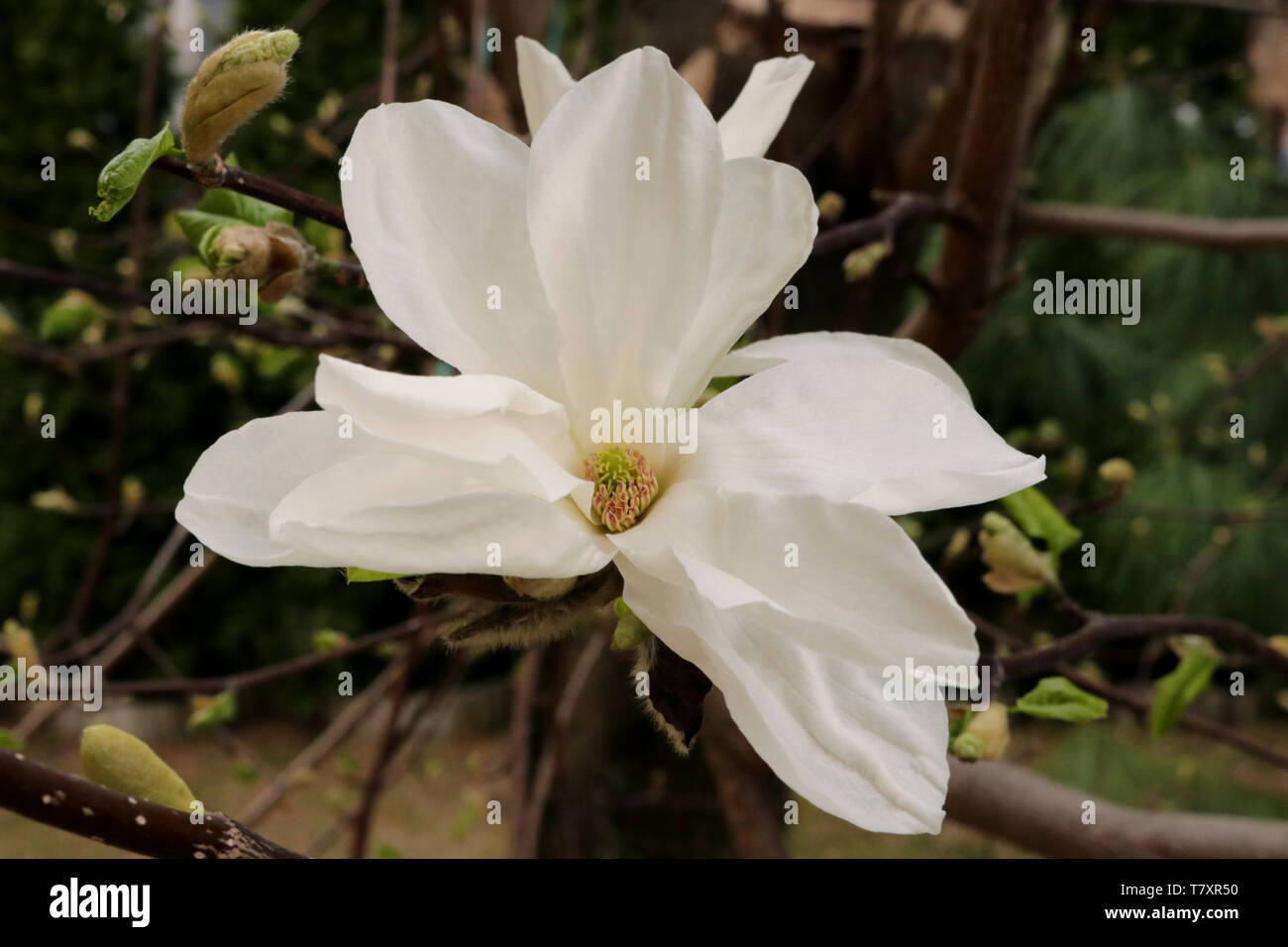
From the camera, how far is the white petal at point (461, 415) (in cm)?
22

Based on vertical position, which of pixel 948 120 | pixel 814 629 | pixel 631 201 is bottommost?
pixel 814 629

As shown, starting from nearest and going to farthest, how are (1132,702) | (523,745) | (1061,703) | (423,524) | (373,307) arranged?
(423,524)
(1061,703)
(1132,702)
(523,745)
(373,307)

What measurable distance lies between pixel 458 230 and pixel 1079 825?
64 centimetres

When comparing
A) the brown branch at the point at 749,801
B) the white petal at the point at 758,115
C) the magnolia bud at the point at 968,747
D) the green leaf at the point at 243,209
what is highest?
the white petal at the point at 758,115

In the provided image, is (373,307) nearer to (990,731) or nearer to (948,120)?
(948,120)

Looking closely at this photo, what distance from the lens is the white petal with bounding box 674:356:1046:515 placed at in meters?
0.25

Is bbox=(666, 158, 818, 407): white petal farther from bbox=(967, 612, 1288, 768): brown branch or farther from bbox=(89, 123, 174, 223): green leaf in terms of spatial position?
bbox=(967, 612, 1288, 768): brown branch

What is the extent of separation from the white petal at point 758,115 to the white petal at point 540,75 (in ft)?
0.17

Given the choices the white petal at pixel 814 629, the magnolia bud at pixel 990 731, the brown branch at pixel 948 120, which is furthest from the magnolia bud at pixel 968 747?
the brown branch at pixel 948 120

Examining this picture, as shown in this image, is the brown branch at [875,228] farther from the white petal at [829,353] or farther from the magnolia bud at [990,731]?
the magnolia bud at [990,731]

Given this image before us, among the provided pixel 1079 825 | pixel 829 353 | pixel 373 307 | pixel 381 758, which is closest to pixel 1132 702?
pixel 1079 825

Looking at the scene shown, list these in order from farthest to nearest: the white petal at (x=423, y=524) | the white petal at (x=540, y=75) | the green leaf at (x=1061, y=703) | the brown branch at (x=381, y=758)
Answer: the brown branch at (x=381, y=758)
the green leaf at (x=1061, y=703)
the white petal at (x=540, y=75)
the white petal at (x=423, y=524)

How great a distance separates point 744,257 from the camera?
286 millimetres

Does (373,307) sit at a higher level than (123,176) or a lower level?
higher
